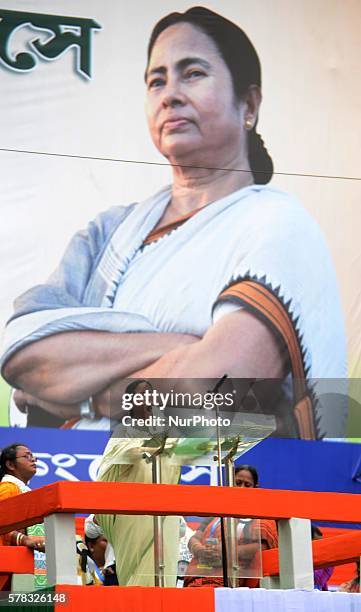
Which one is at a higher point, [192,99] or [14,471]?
[192,99]

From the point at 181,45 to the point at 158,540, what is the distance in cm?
551

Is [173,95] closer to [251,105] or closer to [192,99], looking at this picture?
[192,99]

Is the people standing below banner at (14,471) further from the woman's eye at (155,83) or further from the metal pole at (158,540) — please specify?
the woman's eye at (155,83)

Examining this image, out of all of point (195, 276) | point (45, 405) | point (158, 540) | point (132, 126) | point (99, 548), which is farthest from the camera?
point (132, 126)

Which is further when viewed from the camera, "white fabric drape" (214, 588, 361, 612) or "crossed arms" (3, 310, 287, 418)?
"crossed arms" (3, 310, 287, 418)

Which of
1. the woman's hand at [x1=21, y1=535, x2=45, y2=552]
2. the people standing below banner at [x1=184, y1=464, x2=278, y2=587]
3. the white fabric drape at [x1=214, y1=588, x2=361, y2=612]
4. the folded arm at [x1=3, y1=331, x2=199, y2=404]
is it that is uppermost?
the folded arm at [x1=3, y1=331, x2=199, y2=404]

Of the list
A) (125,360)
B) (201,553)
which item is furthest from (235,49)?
(201,553)

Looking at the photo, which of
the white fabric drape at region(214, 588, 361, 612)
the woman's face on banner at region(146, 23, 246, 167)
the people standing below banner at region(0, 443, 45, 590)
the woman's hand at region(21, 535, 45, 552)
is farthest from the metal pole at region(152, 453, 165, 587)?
the woman's face on banner at region(146, 23, 246, 167)

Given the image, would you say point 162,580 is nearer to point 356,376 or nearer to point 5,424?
point 5,424

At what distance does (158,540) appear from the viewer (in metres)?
3.39

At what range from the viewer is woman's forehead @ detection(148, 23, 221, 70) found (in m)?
8.25

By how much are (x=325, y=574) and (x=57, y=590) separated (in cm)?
205

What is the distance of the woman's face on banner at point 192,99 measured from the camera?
26.9 ft

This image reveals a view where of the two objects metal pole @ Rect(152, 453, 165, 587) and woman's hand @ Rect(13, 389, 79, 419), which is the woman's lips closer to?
woman's hand @ Rect(13, 389, 79, 419)
